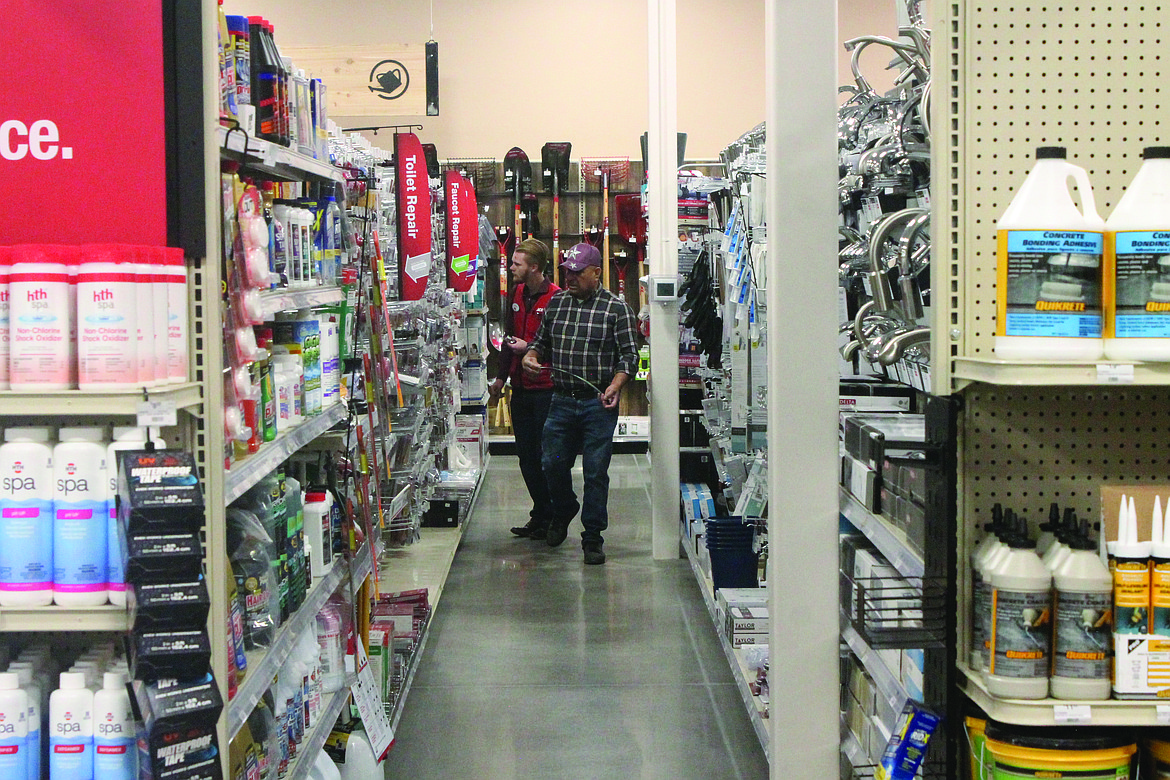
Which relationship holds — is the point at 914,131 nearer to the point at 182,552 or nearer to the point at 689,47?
the point at 182,552

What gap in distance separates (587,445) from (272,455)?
4.34 m

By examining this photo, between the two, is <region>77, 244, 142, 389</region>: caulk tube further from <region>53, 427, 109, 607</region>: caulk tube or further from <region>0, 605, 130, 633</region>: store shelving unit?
<region>0, 605, 130, 633</region>: store shelving unit

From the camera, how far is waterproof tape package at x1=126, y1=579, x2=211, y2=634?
1779 mm

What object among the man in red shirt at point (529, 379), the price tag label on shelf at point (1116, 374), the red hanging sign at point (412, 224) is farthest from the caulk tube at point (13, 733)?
the man in red shirt at point (529, 379)

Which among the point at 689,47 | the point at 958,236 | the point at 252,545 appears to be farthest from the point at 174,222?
the point at 689,47

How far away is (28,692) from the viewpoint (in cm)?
194

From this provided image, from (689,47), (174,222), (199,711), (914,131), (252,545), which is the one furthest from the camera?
(689,47)

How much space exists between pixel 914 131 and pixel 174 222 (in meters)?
1.71

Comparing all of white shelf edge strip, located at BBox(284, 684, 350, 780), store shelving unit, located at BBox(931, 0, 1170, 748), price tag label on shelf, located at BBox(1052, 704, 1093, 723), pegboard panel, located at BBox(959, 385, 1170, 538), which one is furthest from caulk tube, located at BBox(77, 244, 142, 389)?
price tag label on shelf, located at BBox(1052, 704, 1093, 723)

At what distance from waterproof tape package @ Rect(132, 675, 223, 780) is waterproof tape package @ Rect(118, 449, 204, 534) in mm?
249

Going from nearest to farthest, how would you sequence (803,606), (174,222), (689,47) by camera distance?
1. (174,222)
2. (803,606)
3. (689,47)

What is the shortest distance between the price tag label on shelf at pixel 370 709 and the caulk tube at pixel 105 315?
173cm

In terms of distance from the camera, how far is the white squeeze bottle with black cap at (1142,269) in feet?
5.68

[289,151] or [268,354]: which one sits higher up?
[289,151]
